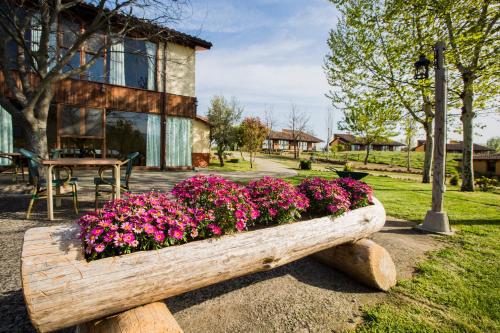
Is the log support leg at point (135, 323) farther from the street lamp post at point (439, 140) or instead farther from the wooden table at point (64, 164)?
the street lamp post at point (439, 140)

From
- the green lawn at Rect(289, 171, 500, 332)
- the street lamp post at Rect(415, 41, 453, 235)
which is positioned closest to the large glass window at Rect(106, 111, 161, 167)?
the street lamp post at Rect(415, 41, 453, 235)

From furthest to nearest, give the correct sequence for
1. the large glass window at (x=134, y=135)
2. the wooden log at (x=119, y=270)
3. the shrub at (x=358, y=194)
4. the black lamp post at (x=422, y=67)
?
the large glass window at (x=134, y=135)
the black lamp post at (x=422, y=67)
the shrub at (x=358, y=194)
the wooden log at (x=119, y=270)

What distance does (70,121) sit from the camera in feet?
36.4

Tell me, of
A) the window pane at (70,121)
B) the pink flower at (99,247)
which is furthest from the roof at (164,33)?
the pink flower at (99,247)

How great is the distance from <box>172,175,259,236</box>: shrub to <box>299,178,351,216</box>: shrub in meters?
1.00

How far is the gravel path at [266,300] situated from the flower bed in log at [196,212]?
34.0 inches

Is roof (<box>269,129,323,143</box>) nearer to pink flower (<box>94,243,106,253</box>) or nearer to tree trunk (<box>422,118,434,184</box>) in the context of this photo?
tree trunk (<box>422,118,434,184</box>)

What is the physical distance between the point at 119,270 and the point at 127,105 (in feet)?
40.2

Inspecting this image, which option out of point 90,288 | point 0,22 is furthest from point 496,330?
point 0,22

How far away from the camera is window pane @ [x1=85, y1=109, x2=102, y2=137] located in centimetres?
1146

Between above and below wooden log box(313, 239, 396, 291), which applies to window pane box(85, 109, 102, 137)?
above

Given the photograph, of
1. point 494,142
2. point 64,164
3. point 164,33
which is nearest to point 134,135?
point 164,33

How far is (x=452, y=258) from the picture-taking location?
4.13 metres

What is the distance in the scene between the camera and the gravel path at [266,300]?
246 centimetres
